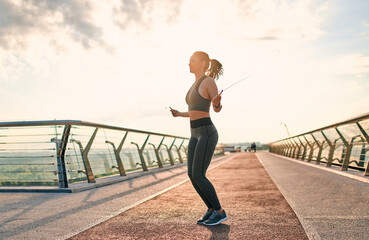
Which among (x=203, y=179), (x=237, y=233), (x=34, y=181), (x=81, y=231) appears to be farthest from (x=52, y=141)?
(x=237, y=233)

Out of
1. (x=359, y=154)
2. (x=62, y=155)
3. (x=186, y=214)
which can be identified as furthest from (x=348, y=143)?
(x=62, y=155)

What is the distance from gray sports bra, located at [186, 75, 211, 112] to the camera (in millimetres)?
3588

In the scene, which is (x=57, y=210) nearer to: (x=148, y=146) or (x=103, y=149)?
(x=103, y=149)

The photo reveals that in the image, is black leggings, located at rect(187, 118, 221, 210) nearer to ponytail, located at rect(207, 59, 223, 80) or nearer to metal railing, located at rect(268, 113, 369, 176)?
ponytail, located at rect(207, 59, 223, 80)

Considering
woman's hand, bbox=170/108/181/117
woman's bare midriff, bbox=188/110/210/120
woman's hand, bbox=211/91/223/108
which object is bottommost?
woman's bare midriff, bbox=188/110/210/120

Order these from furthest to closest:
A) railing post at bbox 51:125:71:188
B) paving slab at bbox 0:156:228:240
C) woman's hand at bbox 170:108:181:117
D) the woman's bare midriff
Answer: railing post at bbox 51:125:71:188
woman's hand at bbox 170:108:181:117
the woman's bare midriff
paving slab at bbox 0:156:228:240

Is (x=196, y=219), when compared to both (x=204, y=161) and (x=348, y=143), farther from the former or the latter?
(x=348, y=143)

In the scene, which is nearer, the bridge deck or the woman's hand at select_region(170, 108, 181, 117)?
the bridge deck

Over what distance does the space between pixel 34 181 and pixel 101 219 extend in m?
4.22

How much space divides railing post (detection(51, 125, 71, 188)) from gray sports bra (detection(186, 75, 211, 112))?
14.0ft

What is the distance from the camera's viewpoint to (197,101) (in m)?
3.60

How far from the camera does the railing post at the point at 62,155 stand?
689 centimetres

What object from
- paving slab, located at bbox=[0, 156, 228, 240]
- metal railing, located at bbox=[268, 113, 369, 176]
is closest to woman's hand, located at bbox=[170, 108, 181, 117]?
paving slab, located at bbox=[0, 156, 228, 240]

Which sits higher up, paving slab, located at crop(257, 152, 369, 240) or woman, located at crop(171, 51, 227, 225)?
woman, located at crop(171, 51, 227, 225)
